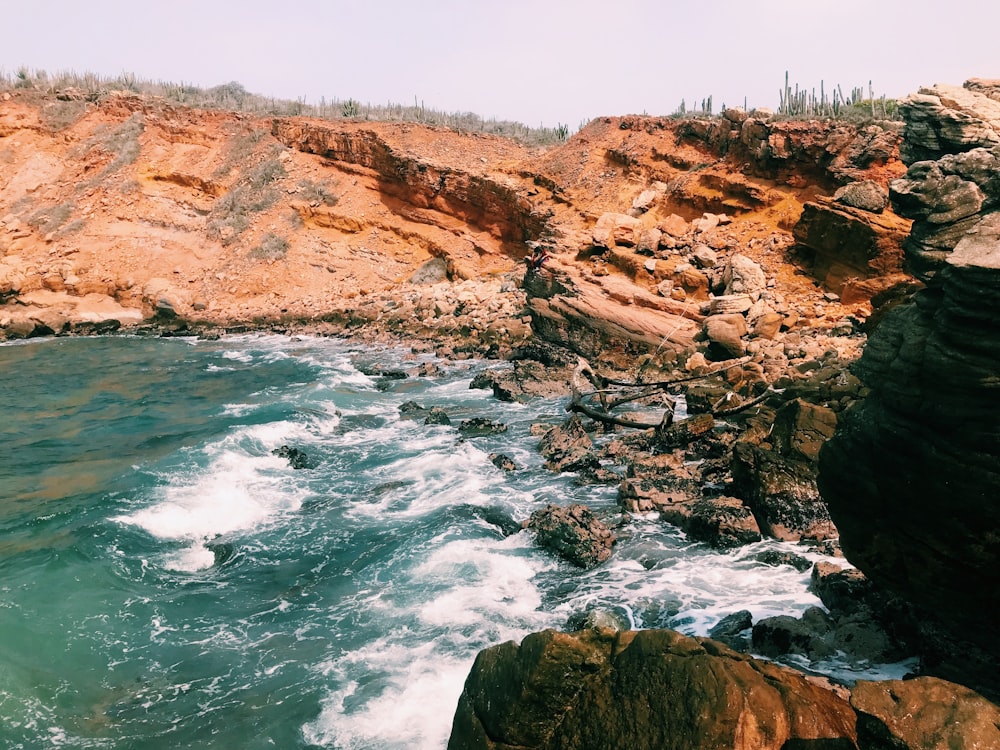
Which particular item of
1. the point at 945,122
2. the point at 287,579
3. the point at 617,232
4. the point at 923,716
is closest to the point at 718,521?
the point at 945,122

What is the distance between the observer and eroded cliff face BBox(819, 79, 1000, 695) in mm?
4480

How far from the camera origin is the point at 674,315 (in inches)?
693

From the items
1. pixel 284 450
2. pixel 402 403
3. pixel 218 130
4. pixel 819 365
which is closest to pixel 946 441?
Answer: pixel 819 365

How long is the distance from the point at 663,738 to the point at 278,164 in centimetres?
3873

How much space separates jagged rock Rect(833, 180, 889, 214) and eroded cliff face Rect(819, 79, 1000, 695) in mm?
11801

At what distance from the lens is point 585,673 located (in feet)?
14.8

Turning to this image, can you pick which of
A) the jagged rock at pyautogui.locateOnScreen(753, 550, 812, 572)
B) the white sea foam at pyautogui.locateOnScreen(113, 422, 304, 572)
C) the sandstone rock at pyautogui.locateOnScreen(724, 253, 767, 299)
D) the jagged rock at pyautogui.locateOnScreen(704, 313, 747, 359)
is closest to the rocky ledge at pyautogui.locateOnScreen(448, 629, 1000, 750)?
the jagged rock at pyautogui.locateOnScreen(753, 550, 812, 572)

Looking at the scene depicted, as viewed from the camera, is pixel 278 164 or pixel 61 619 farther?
pixel 278 164

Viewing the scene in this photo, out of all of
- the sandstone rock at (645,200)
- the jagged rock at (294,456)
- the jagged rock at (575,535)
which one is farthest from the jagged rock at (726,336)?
the sandstone rock at (645,200)

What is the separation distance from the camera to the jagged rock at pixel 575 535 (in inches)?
Answer: 346

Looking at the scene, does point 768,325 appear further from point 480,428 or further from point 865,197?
point 480,428

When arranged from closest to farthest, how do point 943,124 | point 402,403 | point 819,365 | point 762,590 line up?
point 943,124 < point 762,590 < point 819,365 < point 402,403

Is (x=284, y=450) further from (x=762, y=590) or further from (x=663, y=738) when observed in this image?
(x=663, y=738)

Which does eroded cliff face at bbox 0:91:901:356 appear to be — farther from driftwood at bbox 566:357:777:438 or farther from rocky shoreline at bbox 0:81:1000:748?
driftwood at bbox 566:357:777:438
